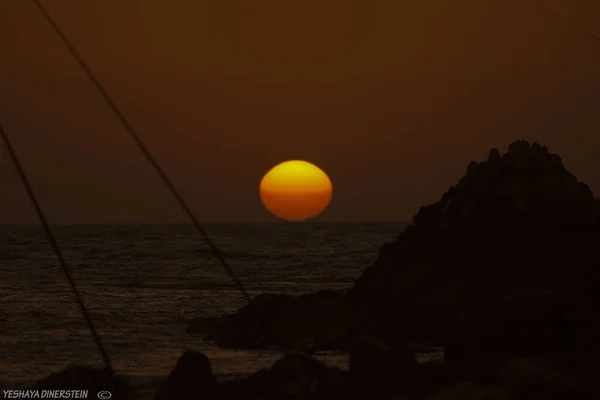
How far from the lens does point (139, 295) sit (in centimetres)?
5088

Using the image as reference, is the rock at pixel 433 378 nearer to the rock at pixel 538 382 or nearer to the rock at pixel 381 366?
the rock at pixel 381 366

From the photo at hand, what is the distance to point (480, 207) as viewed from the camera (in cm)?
3275

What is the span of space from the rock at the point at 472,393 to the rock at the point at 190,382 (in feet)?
16.0

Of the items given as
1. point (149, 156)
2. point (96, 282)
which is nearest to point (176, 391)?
point (149, 156)

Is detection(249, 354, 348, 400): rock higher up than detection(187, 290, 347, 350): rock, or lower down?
lower down

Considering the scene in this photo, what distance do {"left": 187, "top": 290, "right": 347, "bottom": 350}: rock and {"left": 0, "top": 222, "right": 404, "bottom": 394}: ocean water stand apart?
40.8 inches

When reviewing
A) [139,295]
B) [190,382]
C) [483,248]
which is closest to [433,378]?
[190,382]

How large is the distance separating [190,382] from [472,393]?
587 centimetres

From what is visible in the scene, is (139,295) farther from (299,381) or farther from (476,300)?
(299,381)

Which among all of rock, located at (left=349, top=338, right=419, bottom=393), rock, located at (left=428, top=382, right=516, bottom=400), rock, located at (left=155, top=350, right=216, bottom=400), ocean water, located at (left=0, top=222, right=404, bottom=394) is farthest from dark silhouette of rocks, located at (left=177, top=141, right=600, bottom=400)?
ocean water, located at (left=0, top=222, right=404, bottom=394)

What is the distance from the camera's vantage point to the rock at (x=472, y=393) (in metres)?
17.3

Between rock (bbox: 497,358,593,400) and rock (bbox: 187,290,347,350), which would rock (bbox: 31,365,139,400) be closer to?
rock (bbox: 497,358,593,400)

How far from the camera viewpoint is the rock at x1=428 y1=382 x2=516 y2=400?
17292 mm

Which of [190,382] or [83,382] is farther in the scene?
[190,382]
